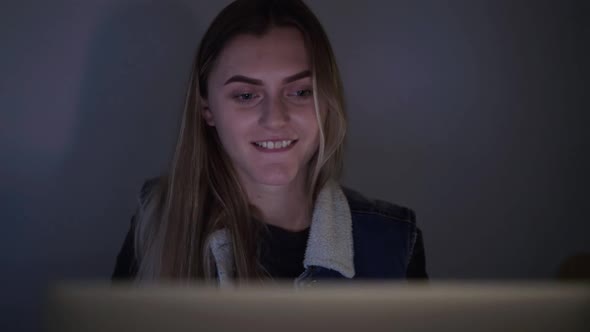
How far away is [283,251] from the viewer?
113 centimetres

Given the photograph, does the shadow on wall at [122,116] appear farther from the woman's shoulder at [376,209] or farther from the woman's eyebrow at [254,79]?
the woman's shoulder at [376,209]

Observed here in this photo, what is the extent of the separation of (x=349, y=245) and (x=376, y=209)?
153 millimetres

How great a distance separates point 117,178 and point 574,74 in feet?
4.77

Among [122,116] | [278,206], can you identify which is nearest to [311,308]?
[278,206]

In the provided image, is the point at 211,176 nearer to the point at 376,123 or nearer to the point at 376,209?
the point at 376,209

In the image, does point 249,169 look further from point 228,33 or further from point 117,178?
point 117,178

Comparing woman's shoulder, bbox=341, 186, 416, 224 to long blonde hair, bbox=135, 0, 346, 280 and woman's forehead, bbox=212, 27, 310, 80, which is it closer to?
long blonde hair, bbox=135, 0, 346, 280

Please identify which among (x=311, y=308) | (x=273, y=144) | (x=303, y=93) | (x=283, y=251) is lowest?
(x=283, y=251)

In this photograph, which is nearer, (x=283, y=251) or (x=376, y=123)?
(x=283, y=251)

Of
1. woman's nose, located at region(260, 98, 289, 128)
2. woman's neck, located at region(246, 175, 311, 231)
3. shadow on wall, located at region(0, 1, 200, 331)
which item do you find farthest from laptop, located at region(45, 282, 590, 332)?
shadow on wall, located at region(0, 1, 200, 331)

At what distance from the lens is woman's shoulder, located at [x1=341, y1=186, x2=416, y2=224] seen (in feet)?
3.96

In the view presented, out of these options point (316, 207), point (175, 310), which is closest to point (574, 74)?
point (316, 207)

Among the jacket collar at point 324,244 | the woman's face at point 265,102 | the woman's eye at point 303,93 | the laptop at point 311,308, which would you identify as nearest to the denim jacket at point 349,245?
the jacket collar at point 324,244

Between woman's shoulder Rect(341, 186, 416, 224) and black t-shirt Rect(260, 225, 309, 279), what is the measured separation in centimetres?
14
